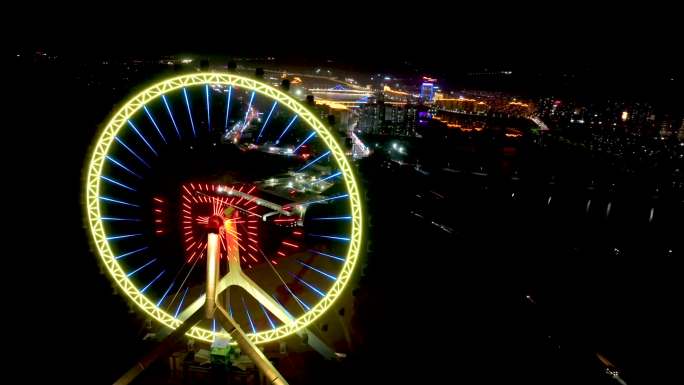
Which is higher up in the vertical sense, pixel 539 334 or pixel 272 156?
pixel 272 156

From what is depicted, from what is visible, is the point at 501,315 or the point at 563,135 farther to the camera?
the point at 563,135

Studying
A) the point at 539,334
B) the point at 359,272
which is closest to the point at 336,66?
the point at 539,334

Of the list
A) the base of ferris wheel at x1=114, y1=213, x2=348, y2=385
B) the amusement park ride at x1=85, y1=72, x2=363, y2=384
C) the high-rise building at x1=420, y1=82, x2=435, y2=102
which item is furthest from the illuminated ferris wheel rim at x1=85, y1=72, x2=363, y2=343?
the high-rise building at x1=420, y1=82, x2=435, y2=102

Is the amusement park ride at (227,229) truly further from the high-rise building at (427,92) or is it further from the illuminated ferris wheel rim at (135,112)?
the high-rise building at (427,92)

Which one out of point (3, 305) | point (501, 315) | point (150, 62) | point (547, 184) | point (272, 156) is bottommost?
point (547, 184)

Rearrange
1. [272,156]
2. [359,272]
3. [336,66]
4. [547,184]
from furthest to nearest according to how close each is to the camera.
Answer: [547,184]
[336,66]
[272,156]
[359,272]

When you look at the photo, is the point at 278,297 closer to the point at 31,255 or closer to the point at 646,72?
the point at 31,255

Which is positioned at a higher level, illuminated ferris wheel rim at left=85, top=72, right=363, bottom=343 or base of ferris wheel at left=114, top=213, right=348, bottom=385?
illuminated ferris wheel rim at left=85, top=72, right=363, bottom=343

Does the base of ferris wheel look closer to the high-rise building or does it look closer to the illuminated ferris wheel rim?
the illuminated ferris wheel rim

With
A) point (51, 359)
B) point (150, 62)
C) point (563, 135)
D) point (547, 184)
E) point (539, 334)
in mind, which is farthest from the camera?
point (563, 135)
